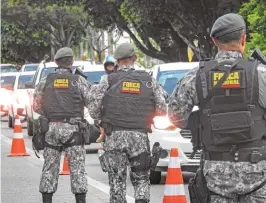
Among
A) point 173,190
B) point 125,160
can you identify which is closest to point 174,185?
point 173,190

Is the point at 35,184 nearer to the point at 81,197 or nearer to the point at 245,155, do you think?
the point at 81,197

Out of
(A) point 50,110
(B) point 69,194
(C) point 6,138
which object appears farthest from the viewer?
(C) point 6,138

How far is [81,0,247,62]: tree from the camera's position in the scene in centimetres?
3409

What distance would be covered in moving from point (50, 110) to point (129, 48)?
1.90m

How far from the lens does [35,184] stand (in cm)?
1381

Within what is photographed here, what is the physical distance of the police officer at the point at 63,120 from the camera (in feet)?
32.8

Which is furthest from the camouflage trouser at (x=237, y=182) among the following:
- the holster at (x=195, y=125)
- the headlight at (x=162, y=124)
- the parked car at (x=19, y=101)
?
the parked car at (x=19, y=101)

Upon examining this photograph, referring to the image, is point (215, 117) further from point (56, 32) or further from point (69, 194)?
point (56, 32)

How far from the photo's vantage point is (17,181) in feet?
46.7

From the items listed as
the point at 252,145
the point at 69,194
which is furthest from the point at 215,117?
the point at 69,194

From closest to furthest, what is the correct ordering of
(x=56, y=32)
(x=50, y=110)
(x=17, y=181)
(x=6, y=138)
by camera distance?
(x=50, y=110), (x=17, y=181), (x=6, y=138), (x=56, y=32)

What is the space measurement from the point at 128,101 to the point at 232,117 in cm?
280

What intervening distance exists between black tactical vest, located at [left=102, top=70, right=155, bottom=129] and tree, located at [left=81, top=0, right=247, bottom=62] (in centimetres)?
2176

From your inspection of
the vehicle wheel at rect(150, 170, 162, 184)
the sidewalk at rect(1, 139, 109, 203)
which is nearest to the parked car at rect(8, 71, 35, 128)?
the sidewalk at rect(1, 139, 109, 203)
